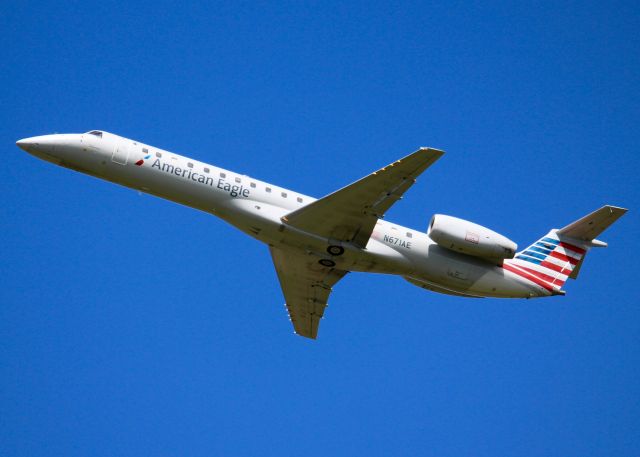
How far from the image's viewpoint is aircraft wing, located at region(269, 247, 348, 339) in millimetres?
27797

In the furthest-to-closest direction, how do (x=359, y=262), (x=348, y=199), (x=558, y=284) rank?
(x=558, y=284) → (x=359, y=262) → (x=348, y=199)

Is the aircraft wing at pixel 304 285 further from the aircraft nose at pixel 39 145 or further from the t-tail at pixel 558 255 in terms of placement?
the aircraft nose at pixel 39 145

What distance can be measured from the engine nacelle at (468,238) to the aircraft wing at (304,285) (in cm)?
403

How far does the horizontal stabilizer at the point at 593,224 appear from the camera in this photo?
2730cm

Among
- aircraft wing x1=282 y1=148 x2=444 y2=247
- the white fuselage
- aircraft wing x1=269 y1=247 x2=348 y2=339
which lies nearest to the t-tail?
the white fuselage

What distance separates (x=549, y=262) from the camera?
28.9 m

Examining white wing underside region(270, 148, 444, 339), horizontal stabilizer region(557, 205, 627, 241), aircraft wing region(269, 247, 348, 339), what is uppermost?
horizontal stabilizer region(557, 205, 627, 241)

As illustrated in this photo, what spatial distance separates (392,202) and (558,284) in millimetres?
7792

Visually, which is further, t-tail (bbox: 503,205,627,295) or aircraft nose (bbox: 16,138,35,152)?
t-tail (bbox: 503,205,627,295)

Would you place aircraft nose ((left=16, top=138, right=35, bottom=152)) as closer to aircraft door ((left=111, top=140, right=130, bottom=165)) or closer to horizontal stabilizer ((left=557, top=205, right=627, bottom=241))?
aircraft door ((left=111, top=140, right=130, bottom=165))

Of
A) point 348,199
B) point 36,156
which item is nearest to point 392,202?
point 348,199

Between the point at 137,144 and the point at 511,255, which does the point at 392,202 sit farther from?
the point at 137,144

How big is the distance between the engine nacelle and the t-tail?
4.11ft

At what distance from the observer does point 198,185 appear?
85.1 feet
